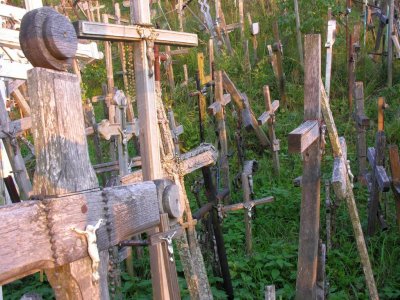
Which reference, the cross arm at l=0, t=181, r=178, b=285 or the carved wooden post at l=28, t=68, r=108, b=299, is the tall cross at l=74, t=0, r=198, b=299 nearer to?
the cross arm at l=0, t=181, r=178, b=285

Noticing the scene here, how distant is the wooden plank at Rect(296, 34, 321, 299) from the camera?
314 cm

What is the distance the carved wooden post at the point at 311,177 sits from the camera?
313cm

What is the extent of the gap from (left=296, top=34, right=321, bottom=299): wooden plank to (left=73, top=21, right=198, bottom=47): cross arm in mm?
785

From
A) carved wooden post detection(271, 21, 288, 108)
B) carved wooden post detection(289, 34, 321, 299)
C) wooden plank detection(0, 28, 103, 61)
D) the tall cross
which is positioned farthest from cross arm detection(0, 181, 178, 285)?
carved wooden post detection(271, 21, 288, 108)

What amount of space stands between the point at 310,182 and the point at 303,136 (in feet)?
1.54

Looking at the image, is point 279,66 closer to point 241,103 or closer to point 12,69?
point 241,103

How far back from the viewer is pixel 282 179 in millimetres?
6742

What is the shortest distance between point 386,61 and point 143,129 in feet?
22.6

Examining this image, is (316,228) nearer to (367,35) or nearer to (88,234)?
(88,234)

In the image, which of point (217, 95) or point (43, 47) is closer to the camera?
point (43, 47)

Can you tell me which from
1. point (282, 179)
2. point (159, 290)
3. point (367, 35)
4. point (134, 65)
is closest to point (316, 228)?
point (159, 290)

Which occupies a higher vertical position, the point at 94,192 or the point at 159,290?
the point at 94,192

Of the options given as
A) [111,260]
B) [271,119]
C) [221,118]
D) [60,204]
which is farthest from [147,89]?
[271,119]

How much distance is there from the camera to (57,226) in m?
1.29
